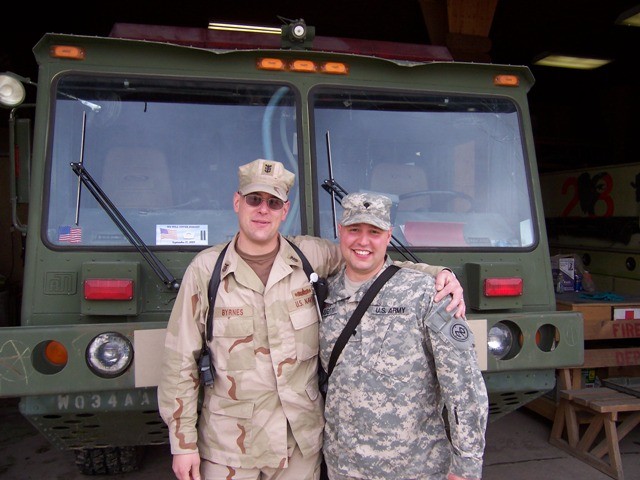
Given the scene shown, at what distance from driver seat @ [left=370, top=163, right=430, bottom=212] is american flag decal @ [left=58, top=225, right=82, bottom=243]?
1.41 meters

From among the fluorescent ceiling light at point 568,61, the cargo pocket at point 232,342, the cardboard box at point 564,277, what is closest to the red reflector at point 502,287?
the cargo pocket at point 232,342

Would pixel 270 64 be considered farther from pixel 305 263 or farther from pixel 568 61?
pixel 568 61

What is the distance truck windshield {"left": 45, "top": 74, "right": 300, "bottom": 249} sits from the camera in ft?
8.94

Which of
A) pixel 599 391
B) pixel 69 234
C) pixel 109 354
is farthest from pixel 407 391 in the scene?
pixel 599 391

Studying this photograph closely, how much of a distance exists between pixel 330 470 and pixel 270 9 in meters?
8.08

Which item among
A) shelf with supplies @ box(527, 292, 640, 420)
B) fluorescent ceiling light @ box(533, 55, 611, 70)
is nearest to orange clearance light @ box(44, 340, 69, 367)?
shelf with supplies @ box(527, 292, 640, 420)

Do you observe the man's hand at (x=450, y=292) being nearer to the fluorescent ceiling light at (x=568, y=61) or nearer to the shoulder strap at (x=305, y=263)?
the shoulder strap at (x=305, y=263)

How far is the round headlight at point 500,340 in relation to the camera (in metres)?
2.86

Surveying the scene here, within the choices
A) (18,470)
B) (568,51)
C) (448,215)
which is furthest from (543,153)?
(18,470)

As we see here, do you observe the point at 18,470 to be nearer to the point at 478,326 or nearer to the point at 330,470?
the point at 330,470

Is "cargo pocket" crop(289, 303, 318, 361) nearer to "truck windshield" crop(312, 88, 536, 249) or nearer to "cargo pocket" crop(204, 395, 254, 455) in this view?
"cargo pocket" crop(204, 395, 254, 455)

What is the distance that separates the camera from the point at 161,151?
2.88 m

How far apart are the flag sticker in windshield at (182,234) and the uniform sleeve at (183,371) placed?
75 cm

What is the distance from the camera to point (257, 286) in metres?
2.09
